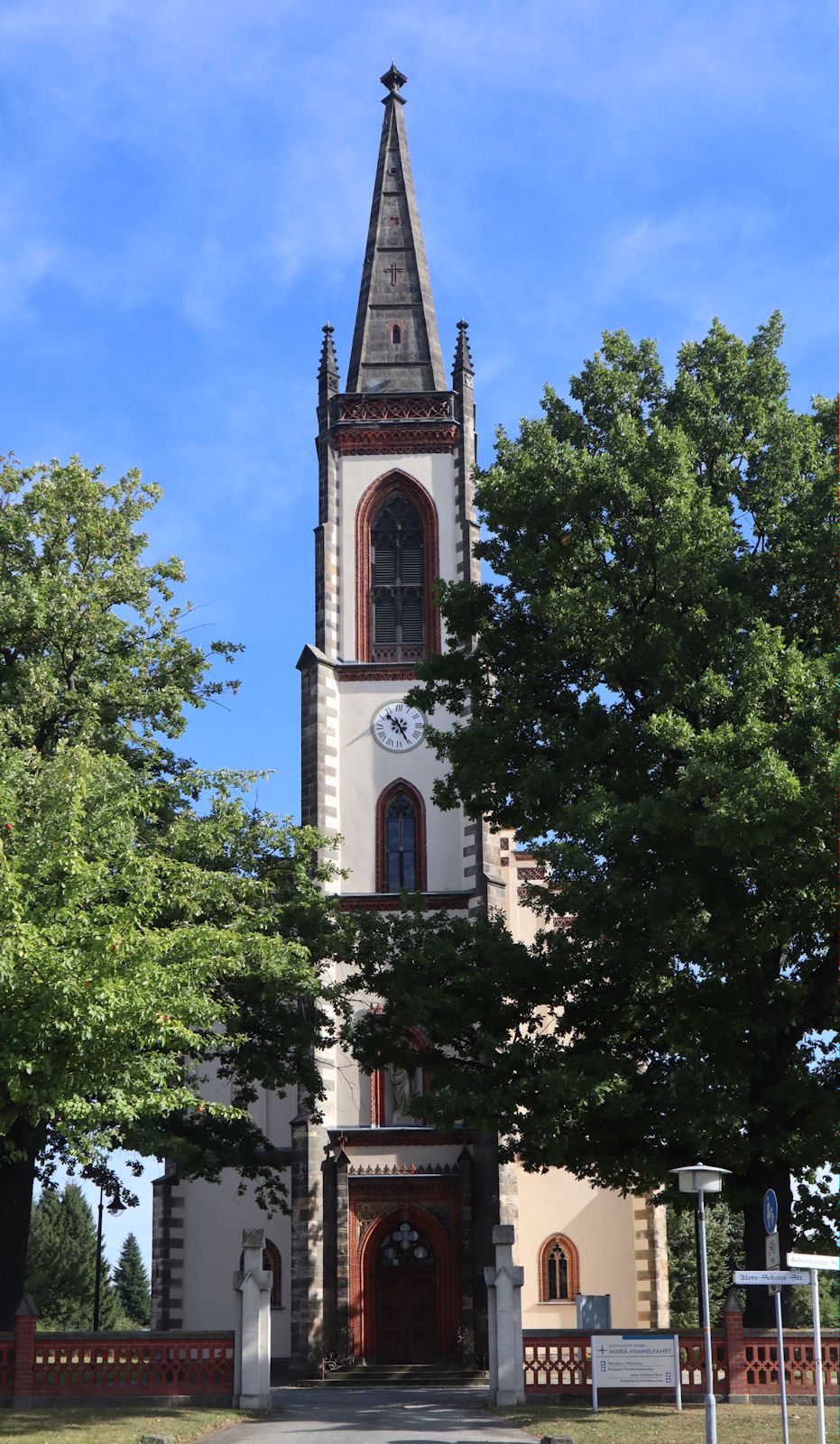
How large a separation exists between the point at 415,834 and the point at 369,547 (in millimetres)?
7776

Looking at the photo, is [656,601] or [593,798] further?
[656,601]

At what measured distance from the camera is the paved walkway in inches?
752

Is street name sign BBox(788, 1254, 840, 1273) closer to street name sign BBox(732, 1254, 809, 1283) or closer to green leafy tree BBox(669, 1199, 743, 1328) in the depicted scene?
street name sign BBox(732, 1254, 809, 1283)

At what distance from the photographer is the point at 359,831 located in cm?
3862

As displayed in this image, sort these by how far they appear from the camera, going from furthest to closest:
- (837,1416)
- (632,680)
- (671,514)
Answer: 1. (632,680)
2. (671,514)
3. (837,1416)

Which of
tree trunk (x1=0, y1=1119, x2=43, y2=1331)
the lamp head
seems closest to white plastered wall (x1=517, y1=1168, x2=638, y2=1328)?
tree trunk (x1=0, y1=1119, x2=43, y2=1331)

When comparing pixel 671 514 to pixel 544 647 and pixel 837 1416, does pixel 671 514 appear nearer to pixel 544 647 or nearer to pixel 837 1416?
pixel 544 647

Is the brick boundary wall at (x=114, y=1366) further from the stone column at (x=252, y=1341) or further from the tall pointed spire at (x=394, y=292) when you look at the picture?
the tall pointed spire at (x=394, y=292)

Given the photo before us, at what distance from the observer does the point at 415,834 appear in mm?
38688

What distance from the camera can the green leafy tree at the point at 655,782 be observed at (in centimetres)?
2205

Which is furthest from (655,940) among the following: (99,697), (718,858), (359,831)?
(359,831)

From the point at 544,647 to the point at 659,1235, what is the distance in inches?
697

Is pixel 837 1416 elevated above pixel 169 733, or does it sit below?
below

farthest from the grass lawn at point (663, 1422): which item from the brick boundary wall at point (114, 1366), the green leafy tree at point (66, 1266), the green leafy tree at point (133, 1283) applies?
the green leafy tree at point (133, 1283)
